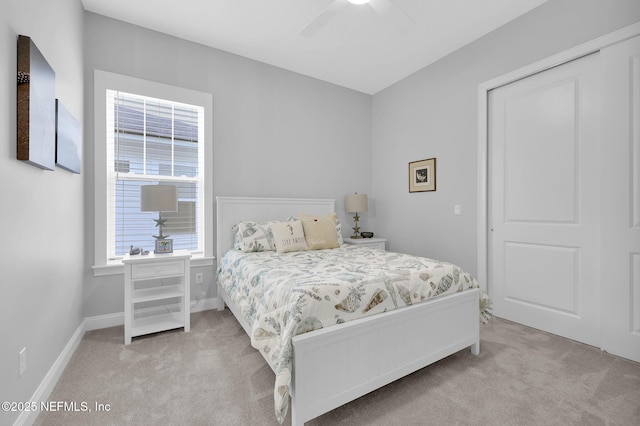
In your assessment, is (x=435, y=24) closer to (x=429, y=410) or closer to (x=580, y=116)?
(x=580, y=116)

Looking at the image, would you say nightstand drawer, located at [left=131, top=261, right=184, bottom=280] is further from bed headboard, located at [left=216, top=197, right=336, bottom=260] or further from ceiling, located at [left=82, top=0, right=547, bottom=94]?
ceiling, located at [left=82, top=0, right=547, bottom=94]

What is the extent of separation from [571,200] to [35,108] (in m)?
3.76

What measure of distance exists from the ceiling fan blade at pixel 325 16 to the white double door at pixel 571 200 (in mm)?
1932

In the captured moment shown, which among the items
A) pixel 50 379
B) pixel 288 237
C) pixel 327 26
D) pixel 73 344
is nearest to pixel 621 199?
pixel 288 237

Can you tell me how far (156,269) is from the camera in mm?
2430

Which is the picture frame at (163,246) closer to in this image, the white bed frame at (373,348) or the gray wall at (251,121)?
the gray wall at (251,121)

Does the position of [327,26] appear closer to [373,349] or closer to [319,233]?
[319,233]

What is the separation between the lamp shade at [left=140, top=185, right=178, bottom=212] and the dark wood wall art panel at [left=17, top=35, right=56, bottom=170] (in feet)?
2.40

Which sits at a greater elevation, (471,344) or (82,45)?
(82,45)

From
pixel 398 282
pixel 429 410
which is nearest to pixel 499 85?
pixel 398 282

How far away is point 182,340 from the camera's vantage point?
2.38 metres

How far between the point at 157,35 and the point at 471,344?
13.3ft

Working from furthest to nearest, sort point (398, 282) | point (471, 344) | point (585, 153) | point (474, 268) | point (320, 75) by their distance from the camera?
point (320, 75) → point (474, 268) → point (585, 153) → point (471, 344) → point (398, 282)

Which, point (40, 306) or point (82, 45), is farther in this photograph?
point (82, 45)
